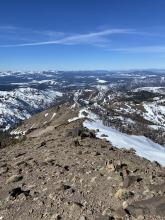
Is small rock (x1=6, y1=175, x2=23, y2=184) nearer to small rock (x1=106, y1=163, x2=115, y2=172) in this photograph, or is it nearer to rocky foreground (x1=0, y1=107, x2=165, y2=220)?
rocky foreground (x1=0, y1=107, x2=165, y2=220)

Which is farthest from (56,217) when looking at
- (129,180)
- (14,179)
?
(14,179)

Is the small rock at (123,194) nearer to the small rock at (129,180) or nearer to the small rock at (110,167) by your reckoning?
the small rock at (129,180)

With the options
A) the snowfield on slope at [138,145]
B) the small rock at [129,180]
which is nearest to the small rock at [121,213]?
the small rock at [129,180]

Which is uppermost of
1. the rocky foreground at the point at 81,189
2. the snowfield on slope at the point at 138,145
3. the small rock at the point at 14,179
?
the rocky foreground at the point at 81,189

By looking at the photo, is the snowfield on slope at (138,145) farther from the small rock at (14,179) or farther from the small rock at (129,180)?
the small rock at (14,179)

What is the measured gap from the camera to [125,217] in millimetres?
14430

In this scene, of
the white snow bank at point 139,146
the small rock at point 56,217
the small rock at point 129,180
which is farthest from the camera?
the white snow bank at point 139,146

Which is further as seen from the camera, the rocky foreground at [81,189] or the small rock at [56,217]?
the rocky foreground at [81,189]

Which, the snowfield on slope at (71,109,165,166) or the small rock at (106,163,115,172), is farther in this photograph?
the snowfield on slope at (71,109,165,166)

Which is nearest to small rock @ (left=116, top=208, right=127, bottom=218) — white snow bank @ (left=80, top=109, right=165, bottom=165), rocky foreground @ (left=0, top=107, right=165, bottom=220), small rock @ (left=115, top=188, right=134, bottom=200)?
rocky foreground @ (left=0, top=107, right=165, bottom=220)

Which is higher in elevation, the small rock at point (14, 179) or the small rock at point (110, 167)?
the small rock at point (110, 167)

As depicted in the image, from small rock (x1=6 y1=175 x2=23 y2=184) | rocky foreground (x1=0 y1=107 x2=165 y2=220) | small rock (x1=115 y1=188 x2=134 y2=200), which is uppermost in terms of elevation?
small rock (x1=115 y1=188 x2=134 y2=200)

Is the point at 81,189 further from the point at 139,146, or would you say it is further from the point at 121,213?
the point at 139,146

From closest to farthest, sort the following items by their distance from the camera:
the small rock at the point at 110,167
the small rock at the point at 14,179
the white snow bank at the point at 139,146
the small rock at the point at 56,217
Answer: the small rock at the point at 56,217
the small rock at the point at 110,167
the small rock at the point at 14,179
the white snow bank at the point at 139,146
